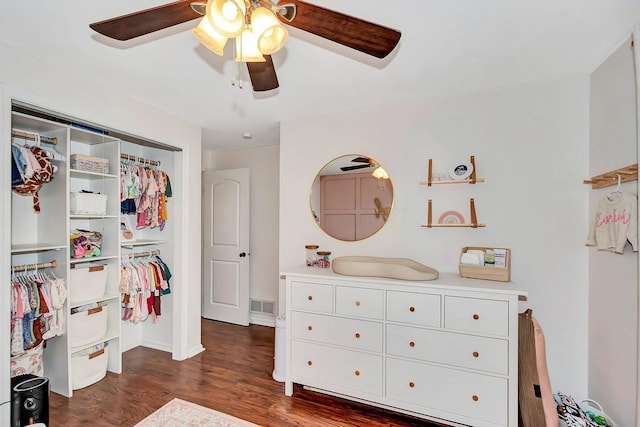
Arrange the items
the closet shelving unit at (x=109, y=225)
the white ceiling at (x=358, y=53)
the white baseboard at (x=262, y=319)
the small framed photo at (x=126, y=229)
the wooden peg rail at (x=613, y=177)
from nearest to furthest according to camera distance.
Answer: the white ceiling at (x=358, y=53) < the wooden peg rail at (x=613, y=177) < the closet shelving unit at (x=109, y=225) < the small framed photo at (x=126, y=229) < the white baseboard at (x=262, y=319)

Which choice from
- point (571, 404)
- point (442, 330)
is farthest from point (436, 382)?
point (571, 404)

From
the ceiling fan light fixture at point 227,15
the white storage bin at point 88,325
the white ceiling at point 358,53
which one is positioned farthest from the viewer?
the white storage bin at point 88,325

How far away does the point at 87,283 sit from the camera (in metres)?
2.56

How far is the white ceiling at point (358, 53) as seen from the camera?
1497 mm

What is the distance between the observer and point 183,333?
10.2 ft

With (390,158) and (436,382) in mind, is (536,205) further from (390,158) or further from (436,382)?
(436,382)

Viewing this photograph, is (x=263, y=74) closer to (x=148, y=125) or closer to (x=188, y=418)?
(x=148, y=125)

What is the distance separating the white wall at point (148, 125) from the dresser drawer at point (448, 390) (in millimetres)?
2088

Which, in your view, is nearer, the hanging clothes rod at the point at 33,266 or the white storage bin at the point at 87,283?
the hanging clothes rod at the point at 33,266

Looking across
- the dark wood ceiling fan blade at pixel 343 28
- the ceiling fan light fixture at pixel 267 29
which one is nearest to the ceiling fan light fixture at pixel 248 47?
the ceiling fan light fixture at pixel 267 29

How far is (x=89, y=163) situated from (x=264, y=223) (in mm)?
2068

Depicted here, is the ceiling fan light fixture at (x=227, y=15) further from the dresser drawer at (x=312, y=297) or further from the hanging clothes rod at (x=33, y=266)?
the hanging clothes rod at (x=33, y=266)

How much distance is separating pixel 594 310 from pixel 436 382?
3.83 feet

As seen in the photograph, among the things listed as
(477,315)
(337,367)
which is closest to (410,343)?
(477,315)
